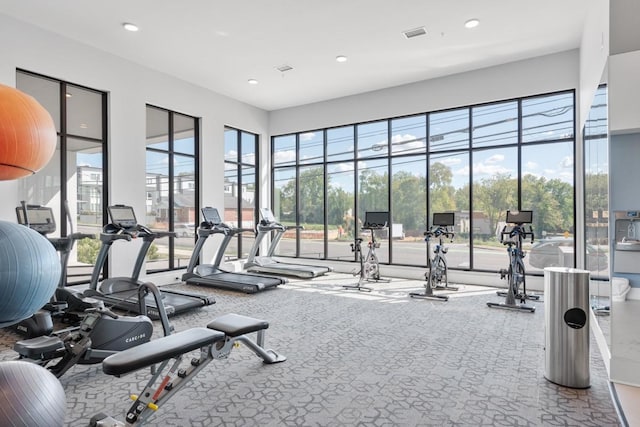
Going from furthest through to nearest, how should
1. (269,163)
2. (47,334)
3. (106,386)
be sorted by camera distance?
(269,163), (47,334), (106,386)

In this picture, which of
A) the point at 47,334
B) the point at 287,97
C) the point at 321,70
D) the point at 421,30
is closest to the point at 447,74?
the point at 421,30

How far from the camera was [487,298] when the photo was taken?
6.05 metres

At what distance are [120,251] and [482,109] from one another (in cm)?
720

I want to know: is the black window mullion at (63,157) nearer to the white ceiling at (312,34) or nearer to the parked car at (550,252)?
the white ceiling at (312,34)

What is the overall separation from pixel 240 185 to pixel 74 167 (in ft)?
12.4

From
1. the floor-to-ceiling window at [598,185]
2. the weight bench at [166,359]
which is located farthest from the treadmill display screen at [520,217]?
the weight bench at [166,359]

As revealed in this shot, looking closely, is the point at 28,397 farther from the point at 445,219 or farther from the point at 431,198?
the point at 431,198

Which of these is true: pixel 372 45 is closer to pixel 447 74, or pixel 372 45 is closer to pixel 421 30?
pixel 421 30

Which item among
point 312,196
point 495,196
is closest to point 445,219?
point 495,196

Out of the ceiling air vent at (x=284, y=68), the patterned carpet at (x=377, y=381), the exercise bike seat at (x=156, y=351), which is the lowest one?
the patterned carpet at (x=377, y=381)

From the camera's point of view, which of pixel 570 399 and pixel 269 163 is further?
pixel 269 163

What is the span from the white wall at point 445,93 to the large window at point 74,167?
4501mm

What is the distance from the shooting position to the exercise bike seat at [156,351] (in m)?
2.00

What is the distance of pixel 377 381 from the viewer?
3.08 m
